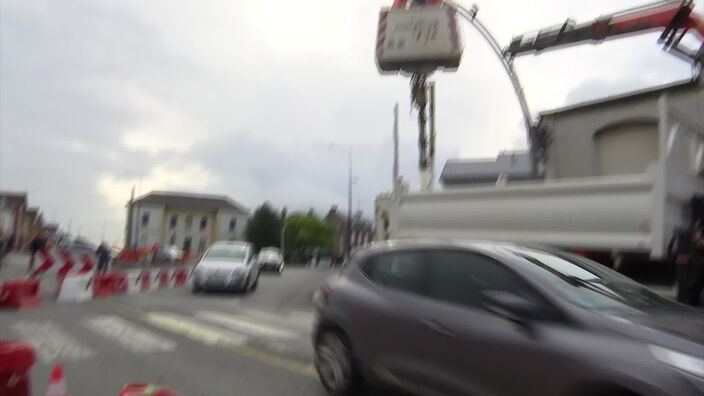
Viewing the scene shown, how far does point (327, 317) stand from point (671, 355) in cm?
302

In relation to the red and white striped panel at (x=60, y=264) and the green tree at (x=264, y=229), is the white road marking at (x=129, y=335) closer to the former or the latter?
the red and white striped panel at (x=60, y=264)

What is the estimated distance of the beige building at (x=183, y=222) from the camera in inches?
3597

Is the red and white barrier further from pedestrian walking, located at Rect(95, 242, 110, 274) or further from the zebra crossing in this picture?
pedestrian walking, located at Rect(95, 242, 110, 274)

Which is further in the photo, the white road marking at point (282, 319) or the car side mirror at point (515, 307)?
the white road marking at point (282, 319)

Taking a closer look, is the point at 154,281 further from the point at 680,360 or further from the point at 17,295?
the point at 680,360

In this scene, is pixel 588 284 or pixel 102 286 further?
pixel 102 286

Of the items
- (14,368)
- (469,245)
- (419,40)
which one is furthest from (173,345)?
(419,40)

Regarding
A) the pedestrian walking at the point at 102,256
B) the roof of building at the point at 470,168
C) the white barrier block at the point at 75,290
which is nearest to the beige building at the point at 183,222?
the roof of building at the point at 470,168

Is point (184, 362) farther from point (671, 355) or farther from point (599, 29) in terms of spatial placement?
point (599, 29)

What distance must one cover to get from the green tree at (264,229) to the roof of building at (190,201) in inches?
531

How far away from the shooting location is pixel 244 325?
941 centimetres

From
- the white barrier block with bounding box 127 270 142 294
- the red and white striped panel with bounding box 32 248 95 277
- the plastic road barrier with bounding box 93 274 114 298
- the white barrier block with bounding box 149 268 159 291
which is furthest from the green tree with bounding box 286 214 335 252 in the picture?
the plastic road barrier with bounding box 93 274 114 298

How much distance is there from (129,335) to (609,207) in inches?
265

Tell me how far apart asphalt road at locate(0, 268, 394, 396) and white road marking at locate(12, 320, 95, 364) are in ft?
0.04
